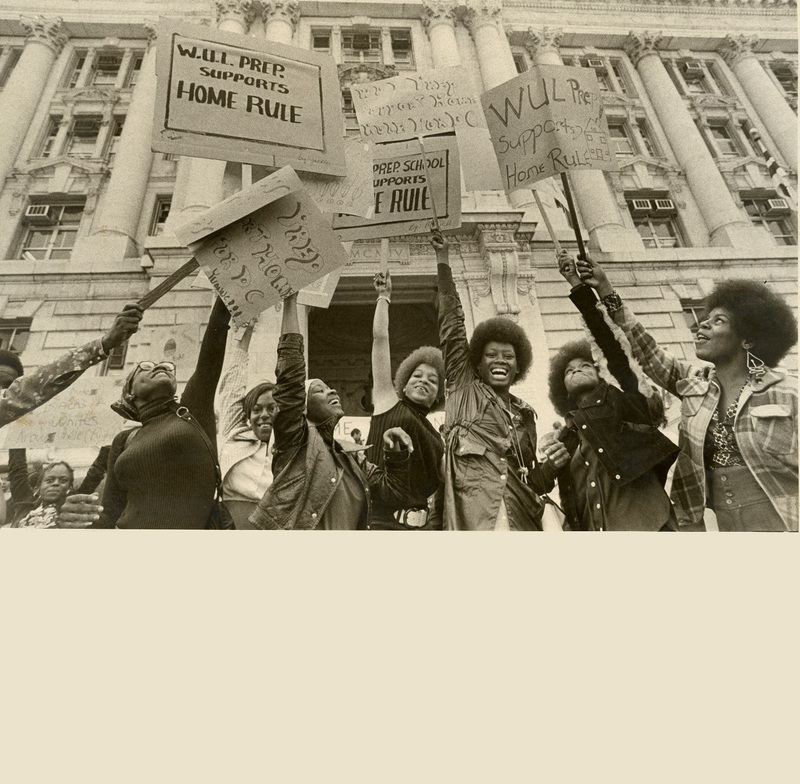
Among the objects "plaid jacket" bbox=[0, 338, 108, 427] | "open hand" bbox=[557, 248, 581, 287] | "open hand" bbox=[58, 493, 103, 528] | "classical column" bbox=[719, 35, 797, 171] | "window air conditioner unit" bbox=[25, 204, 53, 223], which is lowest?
"open hand" bbox=[58, 493, 103, 528]

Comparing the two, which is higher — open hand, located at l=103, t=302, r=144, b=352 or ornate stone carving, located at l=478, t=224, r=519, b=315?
ornate stone carving, located at l=478, t=224, r=519, b=315

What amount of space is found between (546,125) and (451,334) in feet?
6.12

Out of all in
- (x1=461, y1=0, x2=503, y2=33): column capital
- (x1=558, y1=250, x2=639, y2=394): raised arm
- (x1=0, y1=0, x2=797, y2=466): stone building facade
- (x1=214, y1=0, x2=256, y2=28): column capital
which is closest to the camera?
(x1=558, y1=250, x2=639, y2=394): raised arm

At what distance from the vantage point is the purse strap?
409cm

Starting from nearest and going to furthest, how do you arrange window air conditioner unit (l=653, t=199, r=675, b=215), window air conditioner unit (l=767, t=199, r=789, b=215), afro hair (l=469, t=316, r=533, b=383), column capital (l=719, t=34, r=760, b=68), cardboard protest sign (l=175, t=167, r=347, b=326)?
cardboard protest sign (l=175, t=167, r=347, b=326)
afro hair (l=469, t=316, r=533, b=383)
window air conditioner unit (l=767, t=199, r=789, b=215)
window air conditioner unit (l=653, t=199, r=675, b=215)
column capital (l=719, t=34, r=760, b=68)

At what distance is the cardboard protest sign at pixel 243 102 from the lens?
4.09 m

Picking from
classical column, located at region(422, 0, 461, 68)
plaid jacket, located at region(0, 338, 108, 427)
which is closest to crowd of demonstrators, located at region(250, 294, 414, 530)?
plaid jacket, located at region(0, 338, 108, 427)

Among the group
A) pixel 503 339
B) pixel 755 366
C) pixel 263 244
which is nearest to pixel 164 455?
pixel 263 244

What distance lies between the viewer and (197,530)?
12.8 feet

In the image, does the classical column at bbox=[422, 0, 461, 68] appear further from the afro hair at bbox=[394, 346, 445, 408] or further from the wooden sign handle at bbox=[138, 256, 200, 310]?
the wooden sign handle at bbox=[138, 256, 200, 310]

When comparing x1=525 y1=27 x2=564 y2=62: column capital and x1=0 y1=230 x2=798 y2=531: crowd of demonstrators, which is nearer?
x1=0 y1=230 x2=798 y2=531: crowd of demonstrators

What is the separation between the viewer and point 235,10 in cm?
717

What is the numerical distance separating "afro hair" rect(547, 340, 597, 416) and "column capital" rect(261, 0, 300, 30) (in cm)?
548

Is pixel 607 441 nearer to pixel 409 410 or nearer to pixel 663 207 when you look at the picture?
pixel 409 410
